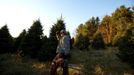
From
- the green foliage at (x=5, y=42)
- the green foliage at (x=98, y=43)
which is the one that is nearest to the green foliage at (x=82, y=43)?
the green foliage at (x=98, y=43)

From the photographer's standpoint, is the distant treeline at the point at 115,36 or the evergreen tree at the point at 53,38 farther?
the evergreen tree at the point at 53,38

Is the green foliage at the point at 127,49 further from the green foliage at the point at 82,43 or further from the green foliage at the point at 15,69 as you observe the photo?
the green foliage at the point at 82,43

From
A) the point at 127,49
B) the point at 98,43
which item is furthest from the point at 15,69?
the point at 98,43

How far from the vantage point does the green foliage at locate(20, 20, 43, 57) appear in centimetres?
1864

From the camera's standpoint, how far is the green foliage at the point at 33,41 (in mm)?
18641

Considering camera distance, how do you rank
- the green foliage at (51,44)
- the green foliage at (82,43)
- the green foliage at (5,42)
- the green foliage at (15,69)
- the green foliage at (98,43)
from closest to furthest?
1. the green foliage at (15,69)
2. the green foliage at (51,44)
3. the green foliage at (5,42)
4. the green foliage at (82,43)
5. the green foliage at (98,43)

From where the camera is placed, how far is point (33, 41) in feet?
62.2

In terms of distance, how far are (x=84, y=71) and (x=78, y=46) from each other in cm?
1556

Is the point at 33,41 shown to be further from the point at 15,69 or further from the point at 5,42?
the point at 15,69

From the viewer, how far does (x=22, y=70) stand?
13586 mm

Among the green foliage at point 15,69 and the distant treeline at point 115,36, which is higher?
the distant treeline at point 115,36

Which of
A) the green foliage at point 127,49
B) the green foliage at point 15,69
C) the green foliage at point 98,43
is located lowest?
the green foliage at point 15,69

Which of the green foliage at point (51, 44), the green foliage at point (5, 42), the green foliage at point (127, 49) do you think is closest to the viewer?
the green foliage at point (127, 49)

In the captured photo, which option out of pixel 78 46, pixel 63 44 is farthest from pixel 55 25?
pixel 78 46
